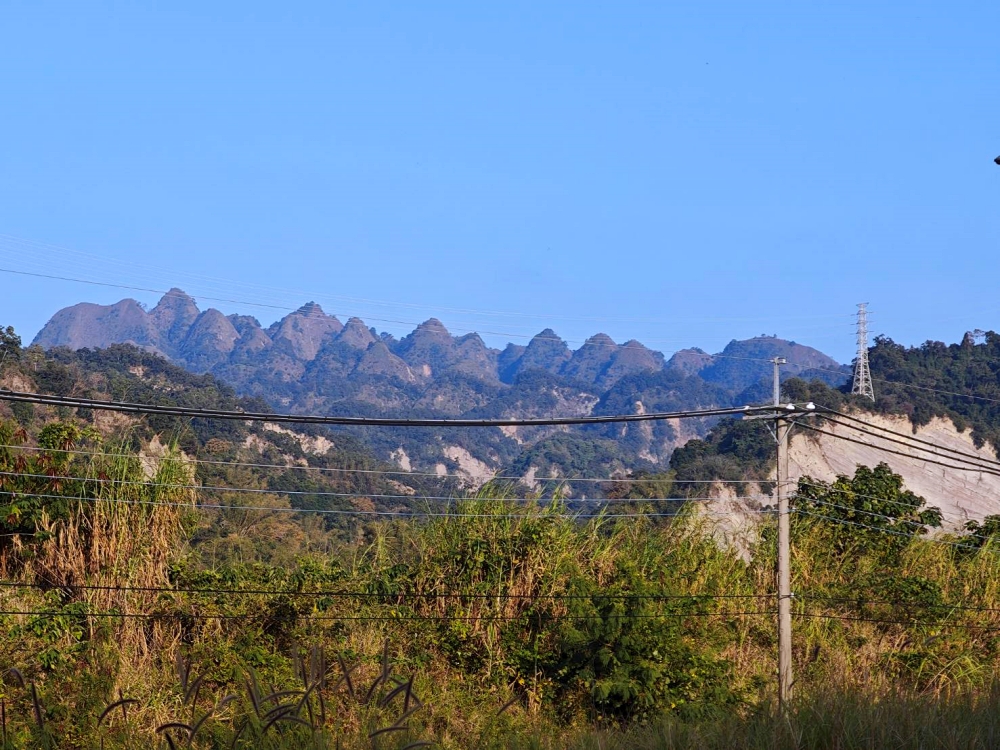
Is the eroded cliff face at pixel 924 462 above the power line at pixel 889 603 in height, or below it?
above

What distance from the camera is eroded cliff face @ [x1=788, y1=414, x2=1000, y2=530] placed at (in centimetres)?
6241

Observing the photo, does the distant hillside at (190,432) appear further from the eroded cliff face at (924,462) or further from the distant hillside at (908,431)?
the eroded cliff face at (924,462)

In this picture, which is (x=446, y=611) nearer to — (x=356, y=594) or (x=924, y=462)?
(x=356, y=594)

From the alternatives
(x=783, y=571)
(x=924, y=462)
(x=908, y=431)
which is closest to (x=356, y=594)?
(x=783, y=571)

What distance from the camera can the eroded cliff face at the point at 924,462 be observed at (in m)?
62.4

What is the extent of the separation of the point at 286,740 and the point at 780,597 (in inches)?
304

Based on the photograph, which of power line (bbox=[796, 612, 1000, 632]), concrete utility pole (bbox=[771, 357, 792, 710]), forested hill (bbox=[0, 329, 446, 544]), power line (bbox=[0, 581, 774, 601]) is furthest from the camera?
forested hill (bbox=[0, 329, 446, 544])

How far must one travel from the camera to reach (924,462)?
211ft

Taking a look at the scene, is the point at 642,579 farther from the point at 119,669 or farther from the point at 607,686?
the point at 119,669

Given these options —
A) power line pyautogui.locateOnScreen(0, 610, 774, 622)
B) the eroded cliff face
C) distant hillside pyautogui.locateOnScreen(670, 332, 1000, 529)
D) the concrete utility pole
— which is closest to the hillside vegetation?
power line pyautogui.locateOnScreen(0, 610, 774, 622)

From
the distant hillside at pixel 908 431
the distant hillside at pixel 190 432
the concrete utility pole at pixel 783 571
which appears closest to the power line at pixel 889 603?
the concrete utility pole at pixel 783 571

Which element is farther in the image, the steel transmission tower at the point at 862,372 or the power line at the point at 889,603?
the steel transmission tower at the point at 862,372

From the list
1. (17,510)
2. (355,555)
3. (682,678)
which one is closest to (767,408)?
(682,678)

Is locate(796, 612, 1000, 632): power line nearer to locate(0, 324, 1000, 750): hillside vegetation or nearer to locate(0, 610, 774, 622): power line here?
locate(0, 324, 1000, 750): hillside vegetation
